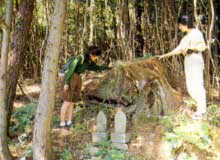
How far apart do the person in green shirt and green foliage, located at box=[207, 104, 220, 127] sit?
149 cm

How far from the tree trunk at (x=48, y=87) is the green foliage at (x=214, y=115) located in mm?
1895

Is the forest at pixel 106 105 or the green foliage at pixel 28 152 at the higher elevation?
the forest at pixel 106 105

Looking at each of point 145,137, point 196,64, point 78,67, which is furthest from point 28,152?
point 196,64

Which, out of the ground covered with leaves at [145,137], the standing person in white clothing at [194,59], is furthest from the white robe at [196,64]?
the ground covered with leaves at [145,137]

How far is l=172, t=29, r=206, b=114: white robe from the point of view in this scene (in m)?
4.88

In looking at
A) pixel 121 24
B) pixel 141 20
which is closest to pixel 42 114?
pixel 121 24

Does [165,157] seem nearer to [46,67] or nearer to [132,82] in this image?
[132,82]

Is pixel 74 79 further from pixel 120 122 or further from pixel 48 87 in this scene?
pixel 120 122

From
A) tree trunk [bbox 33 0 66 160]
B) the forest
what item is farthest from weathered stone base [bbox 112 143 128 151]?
tree trunk [bbox 33 0 66 160]

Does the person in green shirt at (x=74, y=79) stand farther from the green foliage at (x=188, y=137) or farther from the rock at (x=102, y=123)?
the green foliage at (x=188, y=137)

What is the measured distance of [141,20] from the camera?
25.8ft

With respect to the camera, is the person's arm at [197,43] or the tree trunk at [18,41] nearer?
the person's arm at [197,43]

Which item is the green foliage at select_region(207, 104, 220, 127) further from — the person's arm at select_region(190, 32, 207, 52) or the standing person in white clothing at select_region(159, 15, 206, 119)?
the person's arm at select_region(190, 32, 207, 52)

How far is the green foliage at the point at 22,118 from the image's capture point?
19.2 feet
